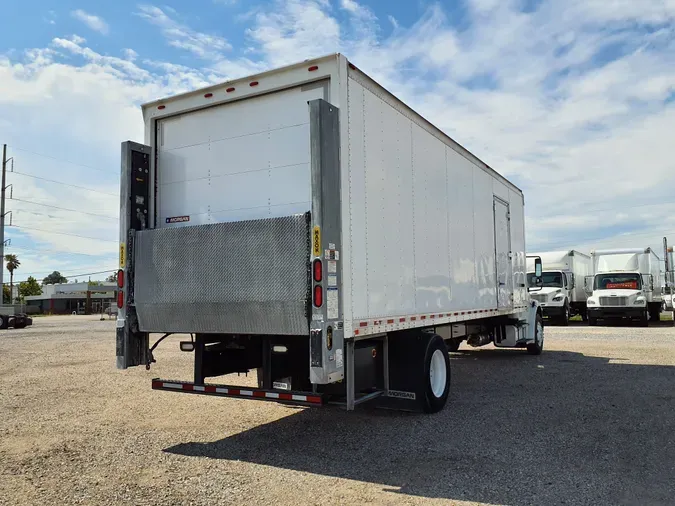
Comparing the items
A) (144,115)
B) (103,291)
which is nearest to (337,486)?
(144,115)

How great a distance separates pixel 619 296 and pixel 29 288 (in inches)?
3654

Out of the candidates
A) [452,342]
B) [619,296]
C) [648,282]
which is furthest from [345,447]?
[648,282]

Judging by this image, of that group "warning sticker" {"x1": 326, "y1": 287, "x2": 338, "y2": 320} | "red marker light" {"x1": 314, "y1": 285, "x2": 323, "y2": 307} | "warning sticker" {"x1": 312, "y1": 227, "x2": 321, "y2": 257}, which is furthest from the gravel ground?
"warning sticker" {"x1": 312, "y1": 227, "x2": 321, "y2": 257}

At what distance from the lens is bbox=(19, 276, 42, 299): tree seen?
92750 millimetres

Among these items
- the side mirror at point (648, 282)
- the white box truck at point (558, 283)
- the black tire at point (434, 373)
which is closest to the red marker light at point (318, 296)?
the black tire at point (434, 373)

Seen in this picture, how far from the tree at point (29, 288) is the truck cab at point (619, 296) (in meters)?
89.8

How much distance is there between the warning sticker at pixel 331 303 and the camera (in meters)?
5.37

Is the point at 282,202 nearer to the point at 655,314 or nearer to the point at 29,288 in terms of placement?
the point at 655,314

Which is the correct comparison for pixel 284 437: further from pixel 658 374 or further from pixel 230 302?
pixel 658 374

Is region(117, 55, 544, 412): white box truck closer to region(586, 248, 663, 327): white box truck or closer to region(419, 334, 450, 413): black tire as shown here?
region(419, 334, 450, 413): black tire

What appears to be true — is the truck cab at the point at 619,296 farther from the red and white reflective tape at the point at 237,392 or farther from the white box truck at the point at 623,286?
the red and white reflective tape at the point at 237,392

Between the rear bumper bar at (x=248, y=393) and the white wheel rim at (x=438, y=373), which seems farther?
the white wheel rim at (x=438, y=373)

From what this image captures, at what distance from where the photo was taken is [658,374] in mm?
10648

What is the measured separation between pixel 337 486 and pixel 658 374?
8.21 m
